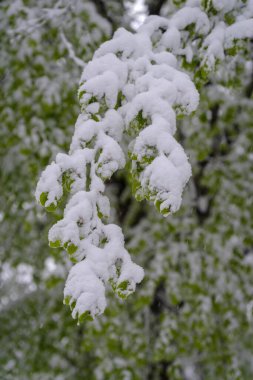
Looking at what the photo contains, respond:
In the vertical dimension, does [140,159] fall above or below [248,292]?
above

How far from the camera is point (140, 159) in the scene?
1021 millimetres

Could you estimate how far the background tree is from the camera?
10.3ft

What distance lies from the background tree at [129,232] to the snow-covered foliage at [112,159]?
1563 millimetres

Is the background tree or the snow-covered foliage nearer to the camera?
the snow-covered foliage

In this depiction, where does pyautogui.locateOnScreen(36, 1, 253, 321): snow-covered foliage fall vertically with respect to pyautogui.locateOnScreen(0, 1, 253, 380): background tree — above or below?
above

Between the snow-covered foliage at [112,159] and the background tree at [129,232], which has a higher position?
the snow-covered foliage at [112,159]

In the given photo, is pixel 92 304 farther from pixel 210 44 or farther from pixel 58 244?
pixel 210 44

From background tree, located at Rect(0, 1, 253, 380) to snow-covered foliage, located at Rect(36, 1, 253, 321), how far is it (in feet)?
5.13

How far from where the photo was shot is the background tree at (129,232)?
315 centimetres

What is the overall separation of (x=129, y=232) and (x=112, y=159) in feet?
9.40

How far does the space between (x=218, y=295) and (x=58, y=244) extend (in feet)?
10.4

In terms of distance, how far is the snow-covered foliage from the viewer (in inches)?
37.0

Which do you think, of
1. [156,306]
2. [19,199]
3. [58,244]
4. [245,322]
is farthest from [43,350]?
[58,244]

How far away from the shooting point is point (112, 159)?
1.03 metres
